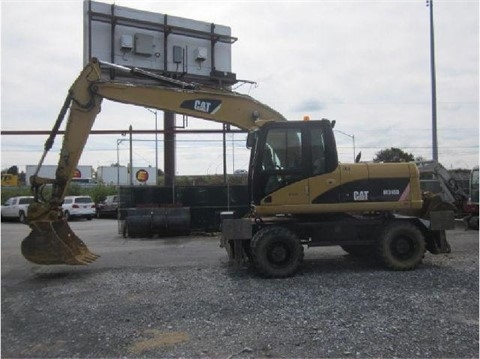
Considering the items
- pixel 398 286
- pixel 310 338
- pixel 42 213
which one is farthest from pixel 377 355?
pixel 42 213

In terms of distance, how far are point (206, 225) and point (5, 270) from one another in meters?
8.71

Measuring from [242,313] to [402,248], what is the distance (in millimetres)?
4391

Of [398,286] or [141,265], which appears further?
[141,265]

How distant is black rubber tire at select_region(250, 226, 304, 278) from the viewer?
9242 mm

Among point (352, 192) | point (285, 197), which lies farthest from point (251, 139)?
point (352, 192)

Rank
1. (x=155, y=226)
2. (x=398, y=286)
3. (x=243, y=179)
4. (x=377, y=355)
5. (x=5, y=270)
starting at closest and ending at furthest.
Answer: (x=377, y=355) → (x=398, y=286) → (x=5, y=270) → (x=155, y=226) → (x=243, y=179)

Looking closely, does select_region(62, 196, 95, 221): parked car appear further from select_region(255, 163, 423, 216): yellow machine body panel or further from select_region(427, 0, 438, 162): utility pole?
select_region(255, 163, 423, 216): yellow machine body panel

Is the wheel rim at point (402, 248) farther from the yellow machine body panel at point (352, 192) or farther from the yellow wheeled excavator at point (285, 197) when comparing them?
the yellow machine body panel at point (352, 192)

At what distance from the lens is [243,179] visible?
20.0 metres

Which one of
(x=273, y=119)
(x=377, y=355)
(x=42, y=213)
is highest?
(x=273, y=119)

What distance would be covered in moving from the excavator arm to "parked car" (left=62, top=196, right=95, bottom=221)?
850 inches

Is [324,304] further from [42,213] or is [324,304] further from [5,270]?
[5,270]

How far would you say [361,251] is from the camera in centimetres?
1097

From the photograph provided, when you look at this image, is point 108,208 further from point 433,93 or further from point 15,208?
point 433,93
